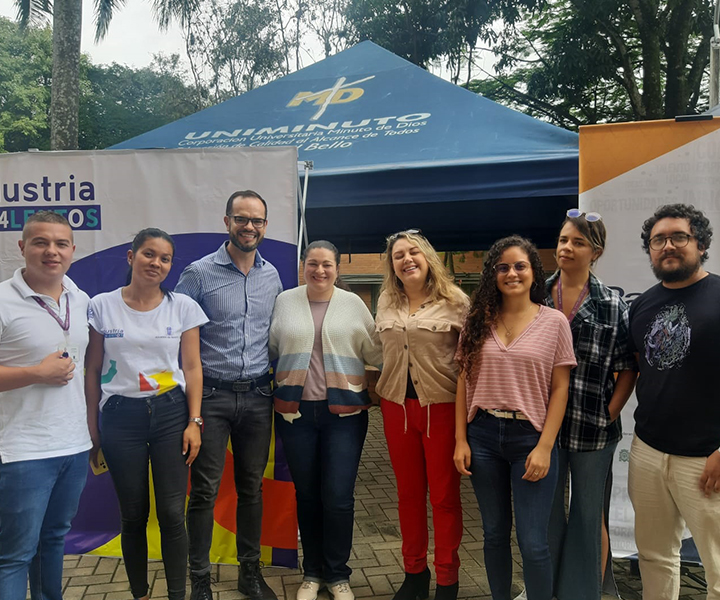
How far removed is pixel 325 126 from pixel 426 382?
2509mm

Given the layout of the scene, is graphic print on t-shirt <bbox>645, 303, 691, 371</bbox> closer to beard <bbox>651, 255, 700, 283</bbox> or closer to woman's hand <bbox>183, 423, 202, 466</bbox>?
beard <bbox>651, 255, 700, 283</bbox>

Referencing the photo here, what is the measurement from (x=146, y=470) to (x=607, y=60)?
32.3ft

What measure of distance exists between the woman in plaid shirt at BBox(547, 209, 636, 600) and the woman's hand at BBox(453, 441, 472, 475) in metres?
0.39

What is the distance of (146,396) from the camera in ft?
7.41

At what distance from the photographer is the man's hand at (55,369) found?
206 cm

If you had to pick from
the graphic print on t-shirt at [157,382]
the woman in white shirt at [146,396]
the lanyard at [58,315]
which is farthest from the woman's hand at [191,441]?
the lanyard at [58,315]

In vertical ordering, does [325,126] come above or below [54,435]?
above

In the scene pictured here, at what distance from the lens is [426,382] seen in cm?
242

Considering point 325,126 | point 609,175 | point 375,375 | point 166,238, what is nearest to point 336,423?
point 375,375

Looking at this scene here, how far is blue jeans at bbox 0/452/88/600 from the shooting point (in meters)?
2.02

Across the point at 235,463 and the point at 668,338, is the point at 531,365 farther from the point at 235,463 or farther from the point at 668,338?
the point at 235,463

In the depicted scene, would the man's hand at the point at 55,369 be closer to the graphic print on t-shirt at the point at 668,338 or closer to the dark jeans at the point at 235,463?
the dark jeans at the point at 235,463

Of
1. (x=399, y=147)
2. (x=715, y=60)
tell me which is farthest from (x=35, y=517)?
(x=715, y=60)

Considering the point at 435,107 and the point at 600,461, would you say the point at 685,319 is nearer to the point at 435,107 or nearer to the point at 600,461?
the point at 600,461
